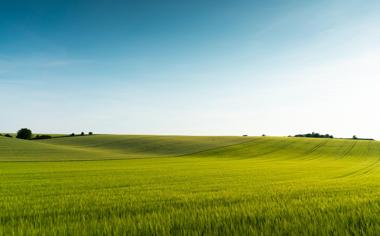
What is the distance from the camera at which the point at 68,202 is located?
29.8 ft

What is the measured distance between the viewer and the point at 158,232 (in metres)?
4.49

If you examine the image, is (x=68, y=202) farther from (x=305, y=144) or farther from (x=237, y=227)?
(x=305, y=144)

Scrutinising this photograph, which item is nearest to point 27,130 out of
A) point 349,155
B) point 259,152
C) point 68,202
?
point 259,152

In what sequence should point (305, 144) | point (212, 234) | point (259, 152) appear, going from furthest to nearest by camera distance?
1. point (305, 144)
2. point (259, 152)
3. point (212, 234)

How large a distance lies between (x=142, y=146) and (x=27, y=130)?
62.1 m

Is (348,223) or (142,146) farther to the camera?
(142,146)

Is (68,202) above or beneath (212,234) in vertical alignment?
beneath

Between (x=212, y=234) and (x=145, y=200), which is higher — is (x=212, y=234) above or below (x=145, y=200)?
above

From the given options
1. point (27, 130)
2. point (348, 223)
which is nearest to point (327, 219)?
point (348, 223)

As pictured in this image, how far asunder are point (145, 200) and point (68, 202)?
2.38 metres

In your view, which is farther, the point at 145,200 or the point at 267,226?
the point at 145,200

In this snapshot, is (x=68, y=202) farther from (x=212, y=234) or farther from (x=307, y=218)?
(x=307, y=218)

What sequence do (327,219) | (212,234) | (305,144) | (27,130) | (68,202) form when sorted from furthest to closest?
(27,130)
(305,144)
(68,202)
(327,219)
(212,234)

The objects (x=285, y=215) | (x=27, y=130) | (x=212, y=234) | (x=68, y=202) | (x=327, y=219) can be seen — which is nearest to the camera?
(x=212, y=234)
